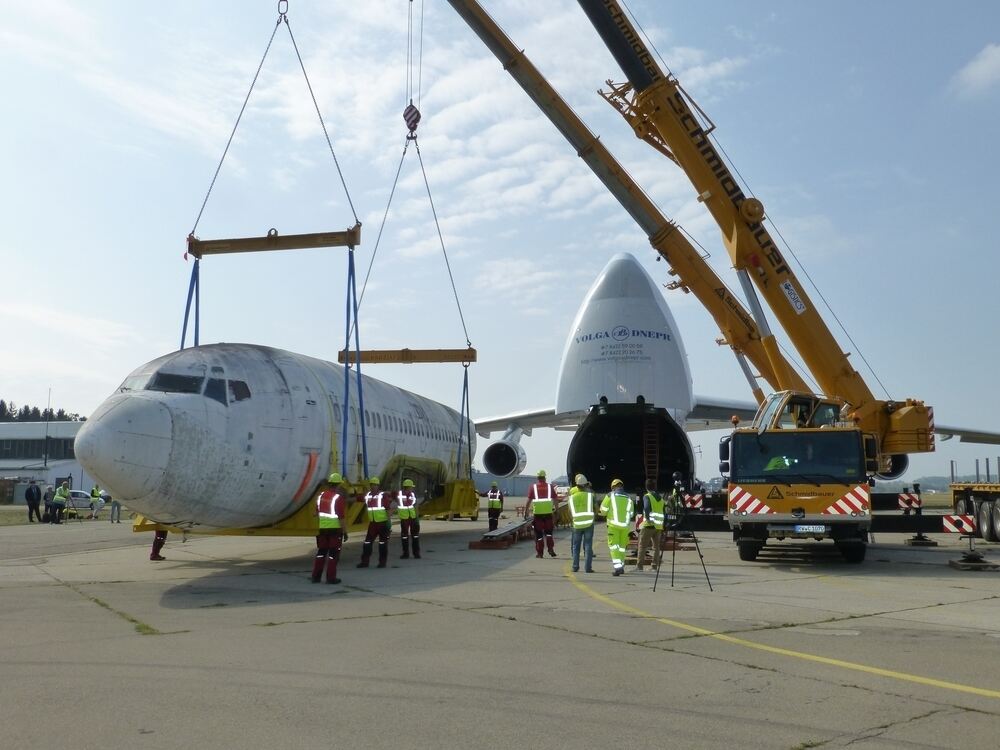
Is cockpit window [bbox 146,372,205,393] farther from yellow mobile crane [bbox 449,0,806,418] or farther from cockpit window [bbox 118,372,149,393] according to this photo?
yellow mobile crane [bbox 449,0,806,418]

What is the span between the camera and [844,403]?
52.7ft

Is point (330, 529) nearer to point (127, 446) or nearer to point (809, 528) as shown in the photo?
point (127, 446)

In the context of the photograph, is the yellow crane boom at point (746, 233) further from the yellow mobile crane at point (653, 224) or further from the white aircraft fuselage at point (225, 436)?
the white aircraft fuselage at point (225, 436)

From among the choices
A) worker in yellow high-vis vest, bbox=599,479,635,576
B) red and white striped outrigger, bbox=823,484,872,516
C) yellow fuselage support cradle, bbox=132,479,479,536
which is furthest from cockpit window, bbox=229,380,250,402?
red and white striped outrigger, bbox=823,484,872,516

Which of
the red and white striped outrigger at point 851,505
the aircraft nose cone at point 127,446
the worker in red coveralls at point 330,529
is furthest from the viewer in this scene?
the red and white striped outrigger at point 851,505

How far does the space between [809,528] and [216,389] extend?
9.21 meters

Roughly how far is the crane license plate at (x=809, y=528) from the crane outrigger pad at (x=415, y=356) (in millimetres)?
11789

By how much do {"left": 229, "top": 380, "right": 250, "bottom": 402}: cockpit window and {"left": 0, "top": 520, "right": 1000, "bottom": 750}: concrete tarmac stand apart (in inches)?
105

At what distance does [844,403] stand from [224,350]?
36.9ft

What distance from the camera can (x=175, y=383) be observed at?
39.5 ft

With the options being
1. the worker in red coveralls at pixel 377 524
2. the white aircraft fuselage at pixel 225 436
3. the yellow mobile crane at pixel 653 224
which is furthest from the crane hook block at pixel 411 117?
the worker in red coveralls at pixel 377 524

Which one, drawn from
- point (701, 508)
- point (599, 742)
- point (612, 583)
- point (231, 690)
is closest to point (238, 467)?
point (612, 583)

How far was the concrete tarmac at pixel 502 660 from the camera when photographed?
479 cm

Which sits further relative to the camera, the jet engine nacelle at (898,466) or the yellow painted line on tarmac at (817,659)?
the jet engine nacelle at (898,466)
